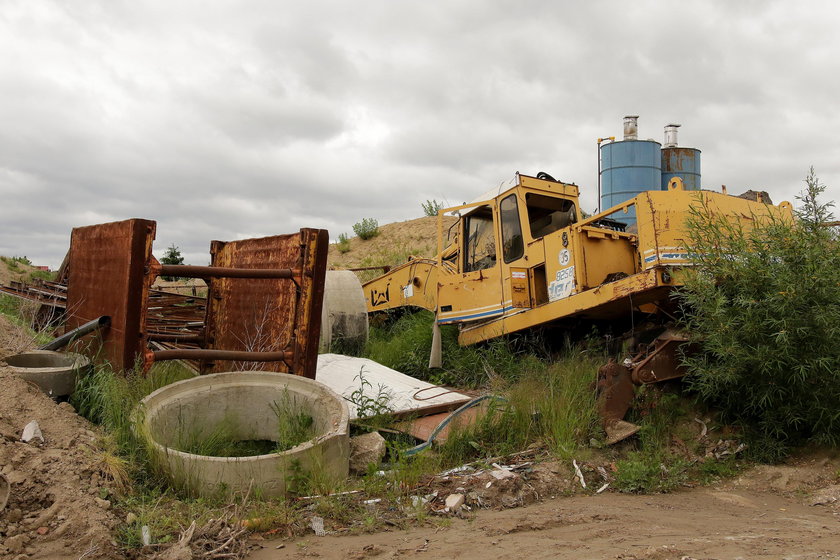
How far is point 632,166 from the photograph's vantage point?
41.7 ft

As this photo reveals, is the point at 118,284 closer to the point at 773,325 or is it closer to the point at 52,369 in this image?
the point at 52,369

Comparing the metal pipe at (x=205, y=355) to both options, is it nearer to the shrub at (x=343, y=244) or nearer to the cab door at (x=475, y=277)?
the cab door at (x=475, y=277)

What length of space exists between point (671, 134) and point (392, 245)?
1334cm

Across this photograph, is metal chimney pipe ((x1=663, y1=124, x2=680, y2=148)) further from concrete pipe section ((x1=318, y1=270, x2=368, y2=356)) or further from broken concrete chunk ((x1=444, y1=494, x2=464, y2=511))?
broken concrete chunk ((x1=444, y1=494, x2=464, y2=511))

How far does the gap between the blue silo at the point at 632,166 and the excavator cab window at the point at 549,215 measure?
11.1 ft

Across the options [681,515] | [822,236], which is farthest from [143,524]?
[822,236]

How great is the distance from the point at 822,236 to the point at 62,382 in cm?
643

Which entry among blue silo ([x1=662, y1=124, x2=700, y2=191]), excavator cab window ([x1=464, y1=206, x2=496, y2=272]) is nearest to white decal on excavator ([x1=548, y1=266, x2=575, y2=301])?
excavator cab window ([x1=464, y1=206, x2=496, y2=272])

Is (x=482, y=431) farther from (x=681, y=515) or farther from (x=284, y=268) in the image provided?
(x=284, y=268)

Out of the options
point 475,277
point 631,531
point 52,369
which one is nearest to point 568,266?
point 475,277

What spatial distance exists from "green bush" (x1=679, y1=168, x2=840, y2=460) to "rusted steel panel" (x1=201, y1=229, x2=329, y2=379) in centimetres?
332

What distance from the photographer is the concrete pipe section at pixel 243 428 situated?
4391 mm

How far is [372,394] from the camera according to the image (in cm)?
778

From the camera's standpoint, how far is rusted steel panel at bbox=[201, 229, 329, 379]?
596 cm
